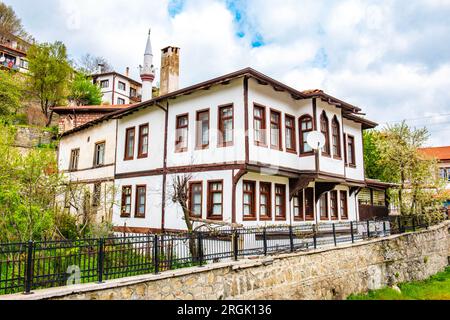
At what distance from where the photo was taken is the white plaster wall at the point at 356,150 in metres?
18.3

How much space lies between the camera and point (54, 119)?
125 feet

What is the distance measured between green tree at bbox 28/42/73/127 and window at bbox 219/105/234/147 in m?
26.2

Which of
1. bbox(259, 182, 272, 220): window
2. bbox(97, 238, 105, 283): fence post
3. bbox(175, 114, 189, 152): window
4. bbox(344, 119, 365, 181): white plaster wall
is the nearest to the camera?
bbox(97, 238, 105, 283): fence post

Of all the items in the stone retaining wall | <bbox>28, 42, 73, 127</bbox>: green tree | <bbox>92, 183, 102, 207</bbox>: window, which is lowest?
the stone retaining wall

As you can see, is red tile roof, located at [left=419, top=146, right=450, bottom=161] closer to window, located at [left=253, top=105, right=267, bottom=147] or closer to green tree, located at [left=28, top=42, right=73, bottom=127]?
window, located at [left=253, top=105, right=267, bottom=147]

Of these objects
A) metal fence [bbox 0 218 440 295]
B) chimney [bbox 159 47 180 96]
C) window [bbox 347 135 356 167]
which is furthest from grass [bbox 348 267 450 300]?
chimney [bbox 159 47 180 96]

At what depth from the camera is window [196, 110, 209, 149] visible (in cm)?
1424

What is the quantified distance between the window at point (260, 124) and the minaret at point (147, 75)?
10786mm

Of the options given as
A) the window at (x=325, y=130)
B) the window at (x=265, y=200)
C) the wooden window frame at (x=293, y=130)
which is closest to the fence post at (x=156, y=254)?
the window at (x=265, y=200)

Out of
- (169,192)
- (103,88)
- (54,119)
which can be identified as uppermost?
(103,88)

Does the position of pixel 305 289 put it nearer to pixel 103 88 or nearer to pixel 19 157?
pixel 19 157

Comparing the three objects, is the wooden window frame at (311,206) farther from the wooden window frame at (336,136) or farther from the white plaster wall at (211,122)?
the white plaster wall at (211,122)

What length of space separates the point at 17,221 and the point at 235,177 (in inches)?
285
